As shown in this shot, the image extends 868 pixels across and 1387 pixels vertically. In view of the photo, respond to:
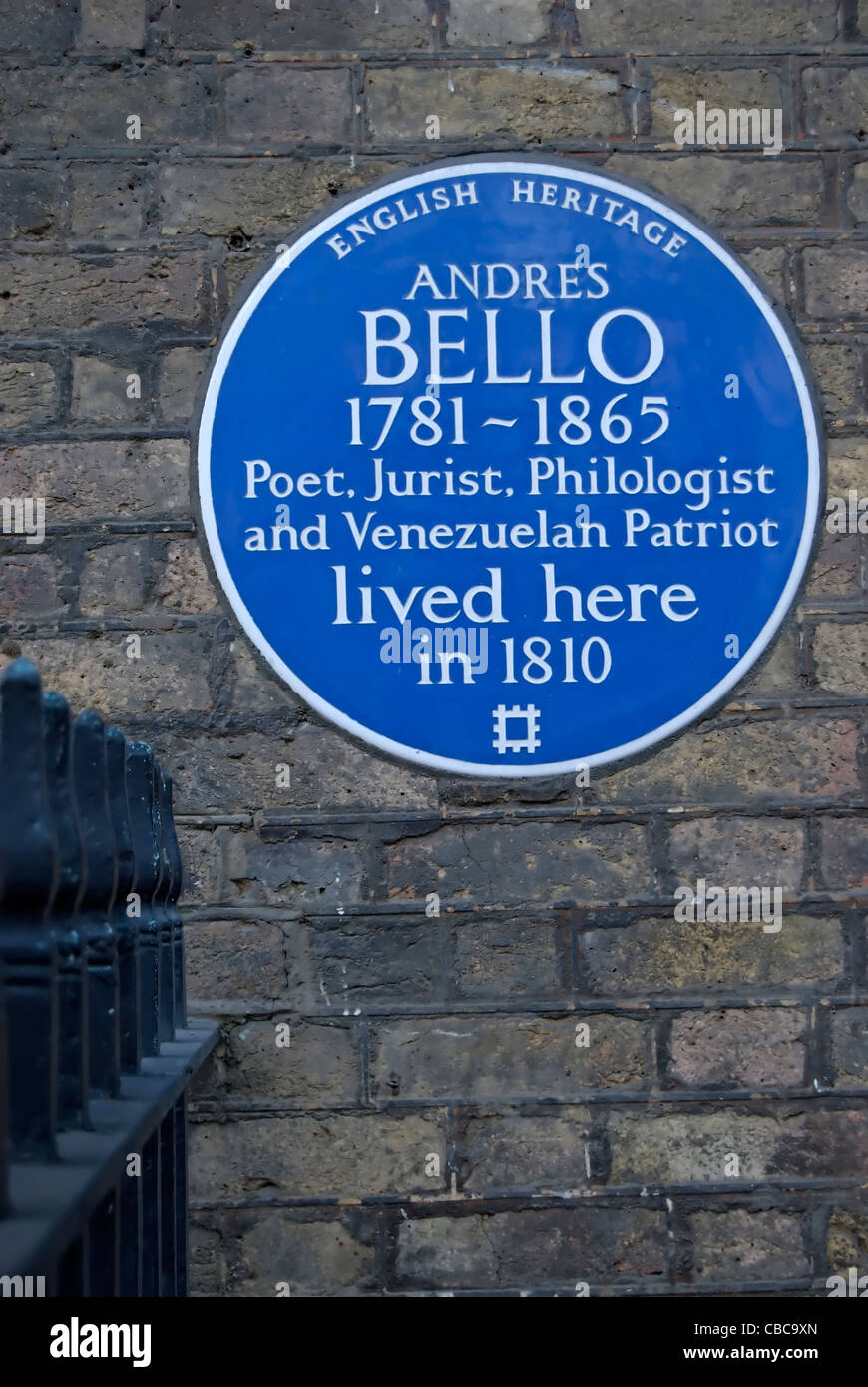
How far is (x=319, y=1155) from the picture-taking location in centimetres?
362

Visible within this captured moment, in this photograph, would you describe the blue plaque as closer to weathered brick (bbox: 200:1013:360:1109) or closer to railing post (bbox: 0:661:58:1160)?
weathered brick (bbox: 200:1013:360:1109)

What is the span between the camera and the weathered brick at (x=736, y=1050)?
3662mm

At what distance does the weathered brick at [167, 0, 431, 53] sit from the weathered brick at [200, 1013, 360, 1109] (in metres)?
2.43

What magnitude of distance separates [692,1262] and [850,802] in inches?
45.4

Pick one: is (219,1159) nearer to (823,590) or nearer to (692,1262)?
(692,1262)

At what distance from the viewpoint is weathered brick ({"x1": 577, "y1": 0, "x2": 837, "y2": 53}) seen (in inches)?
155

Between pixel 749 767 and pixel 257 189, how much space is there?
190 cm

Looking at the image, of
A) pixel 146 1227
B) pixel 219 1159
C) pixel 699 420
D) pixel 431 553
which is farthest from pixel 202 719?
pixel 146 1227

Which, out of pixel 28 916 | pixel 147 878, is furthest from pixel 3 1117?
pixel 147 878

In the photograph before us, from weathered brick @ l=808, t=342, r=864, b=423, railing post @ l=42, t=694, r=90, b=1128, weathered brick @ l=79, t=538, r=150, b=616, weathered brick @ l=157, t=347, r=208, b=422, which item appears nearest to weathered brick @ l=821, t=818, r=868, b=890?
weathered brick @ l=808, t=342, r=864, b=423

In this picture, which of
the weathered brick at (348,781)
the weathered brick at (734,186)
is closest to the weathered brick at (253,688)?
the weathered brick at (348,781)

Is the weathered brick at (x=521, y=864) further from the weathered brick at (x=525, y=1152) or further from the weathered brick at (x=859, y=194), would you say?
the weathered brick at (x=859, y=194)

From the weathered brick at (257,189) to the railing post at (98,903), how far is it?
7.98 ft

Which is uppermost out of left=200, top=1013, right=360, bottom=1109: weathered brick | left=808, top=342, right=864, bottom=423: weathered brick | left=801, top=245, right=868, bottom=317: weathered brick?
left=801, top=245, right=868, bottom=317: weathered brick
